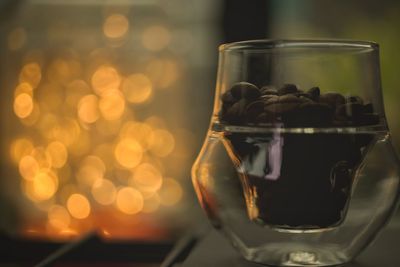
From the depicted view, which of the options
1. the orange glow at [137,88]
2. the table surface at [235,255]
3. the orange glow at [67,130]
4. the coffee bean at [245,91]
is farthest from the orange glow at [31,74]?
the coffee bean at [245,91]

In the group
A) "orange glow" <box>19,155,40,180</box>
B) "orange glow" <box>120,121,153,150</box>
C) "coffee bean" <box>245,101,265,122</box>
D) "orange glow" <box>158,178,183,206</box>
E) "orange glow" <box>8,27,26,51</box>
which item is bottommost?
"orange glow" <box>158,178,183,206</box>

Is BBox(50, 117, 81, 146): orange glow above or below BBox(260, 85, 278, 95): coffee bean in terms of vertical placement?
below

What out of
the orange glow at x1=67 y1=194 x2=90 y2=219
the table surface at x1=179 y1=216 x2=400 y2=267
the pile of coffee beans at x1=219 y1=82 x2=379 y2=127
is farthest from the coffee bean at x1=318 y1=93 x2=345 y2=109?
the orange glow at x1=67 y1=194 x2=90 y2=219

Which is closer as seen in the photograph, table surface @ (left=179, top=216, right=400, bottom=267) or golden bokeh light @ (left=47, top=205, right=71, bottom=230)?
table surface @ (left=179, top=216, right=400, bottom=267)

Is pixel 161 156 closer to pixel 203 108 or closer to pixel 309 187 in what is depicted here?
pixel 203 108

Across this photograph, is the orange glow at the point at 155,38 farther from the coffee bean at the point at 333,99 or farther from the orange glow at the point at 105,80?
the coffee bean at the point at 333,99

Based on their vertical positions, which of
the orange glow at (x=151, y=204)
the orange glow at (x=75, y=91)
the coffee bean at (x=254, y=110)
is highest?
the coffee bean at (x=254, y=110)

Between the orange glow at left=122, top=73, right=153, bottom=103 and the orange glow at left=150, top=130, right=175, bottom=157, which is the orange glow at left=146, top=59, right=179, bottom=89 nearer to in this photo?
the orange glow at left=122, top=73, right=153, bottom=103
